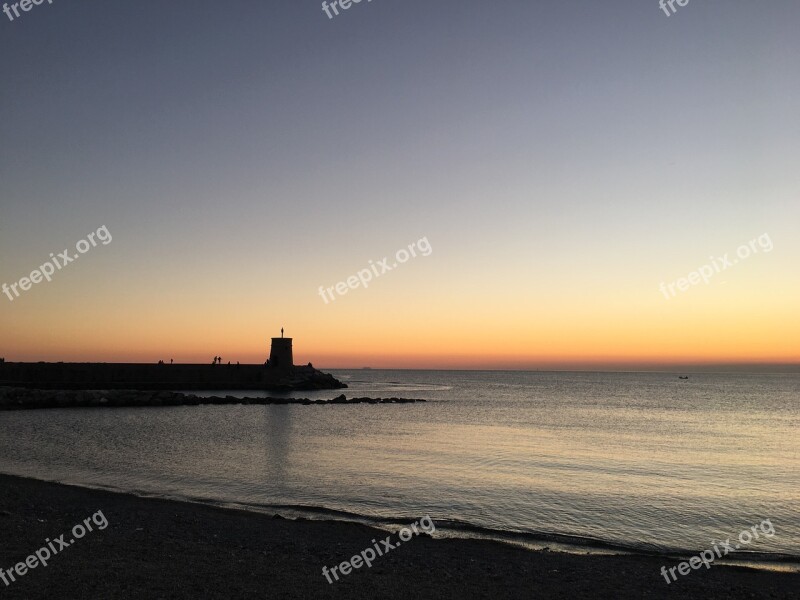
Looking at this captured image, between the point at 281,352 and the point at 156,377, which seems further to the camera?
the point at 281,352

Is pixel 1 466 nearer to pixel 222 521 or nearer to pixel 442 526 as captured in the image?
pixel 222 521

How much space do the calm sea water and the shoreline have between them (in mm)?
2038

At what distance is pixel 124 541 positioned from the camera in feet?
39.6

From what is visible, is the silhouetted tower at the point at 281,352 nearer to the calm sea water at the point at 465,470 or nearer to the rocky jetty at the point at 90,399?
the rocky jetty at the point at 90,399

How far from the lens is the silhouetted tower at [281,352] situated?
8612cm

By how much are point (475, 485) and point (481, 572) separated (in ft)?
32.7

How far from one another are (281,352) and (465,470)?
2554 inches

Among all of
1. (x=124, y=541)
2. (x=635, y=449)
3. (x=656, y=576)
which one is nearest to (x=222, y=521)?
(x=124, y=541)

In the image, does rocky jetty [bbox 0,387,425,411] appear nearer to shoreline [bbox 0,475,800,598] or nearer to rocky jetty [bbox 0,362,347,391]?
rocky jetty [bbox 0,362,347,391]

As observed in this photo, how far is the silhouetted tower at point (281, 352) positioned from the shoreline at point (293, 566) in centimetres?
7152

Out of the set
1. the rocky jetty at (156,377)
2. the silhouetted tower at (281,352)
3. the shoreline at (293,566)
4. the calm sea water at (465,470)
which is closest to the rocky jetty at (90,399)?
the calm sea water at (465,470)

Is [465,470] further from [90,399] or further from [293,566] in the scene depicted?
[90,399]

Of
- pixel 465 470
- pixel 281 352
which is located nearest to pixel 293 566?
pixel 465 470

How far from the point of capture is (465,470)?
2431 centimetres
